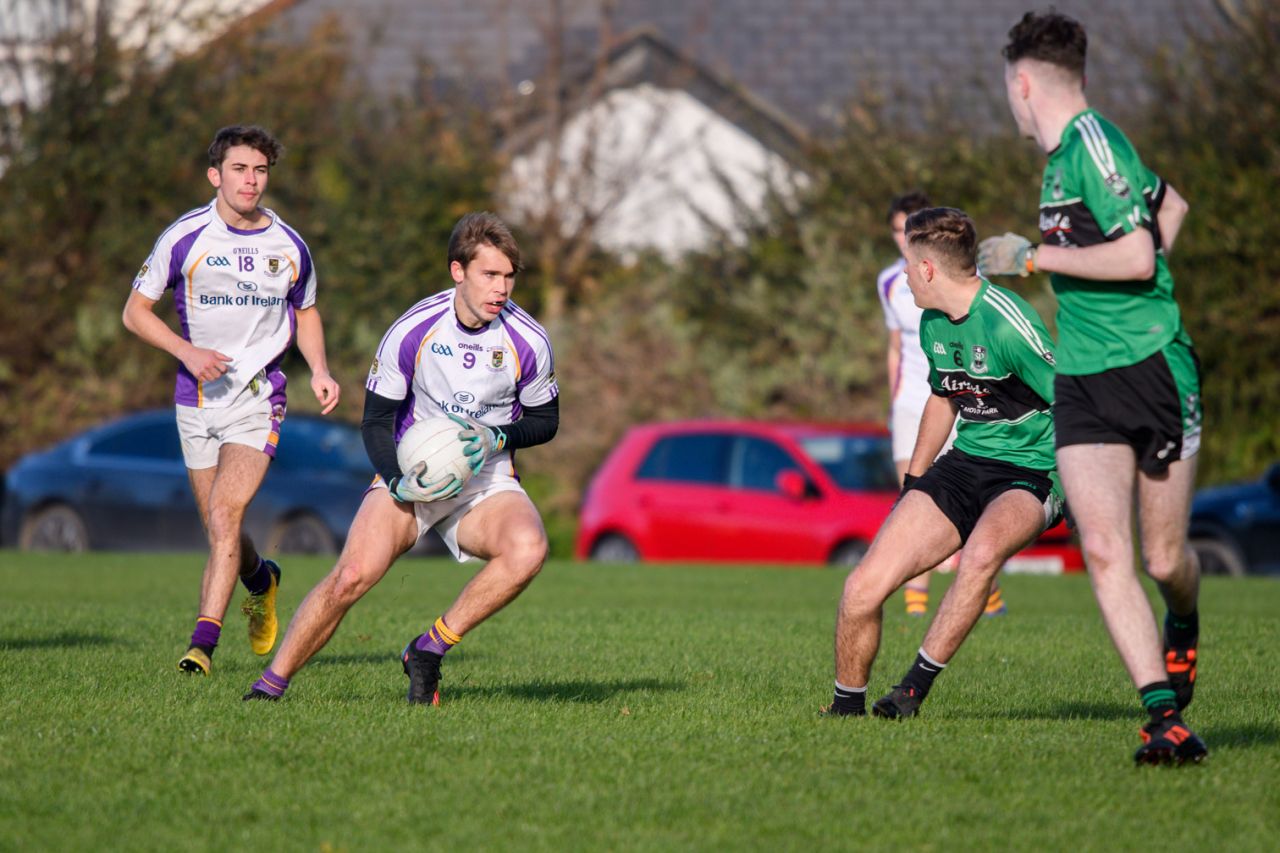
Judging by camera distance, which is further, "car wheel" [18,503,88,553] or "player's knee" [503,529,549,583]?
"car wheel" [18,503,88,553]

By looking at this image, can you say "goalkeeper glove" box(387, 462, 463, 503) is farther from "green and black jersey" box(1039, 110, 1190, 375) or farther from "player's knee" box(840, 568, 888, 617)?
"green and black jersey" box(1039, 110, 1190, 375)

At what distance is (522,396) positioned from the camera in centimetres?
765

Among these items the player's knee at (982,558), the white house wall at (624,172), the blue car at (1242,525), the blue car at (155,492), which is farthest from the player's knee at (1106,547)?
the white house wall at (624,172)

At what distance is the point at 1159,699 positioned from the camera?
19.6 feet

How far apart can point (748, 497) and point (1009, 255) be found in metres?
12.1

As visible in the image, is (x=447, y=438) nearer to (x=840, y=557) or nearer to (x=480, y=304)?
(x=480, y=304)

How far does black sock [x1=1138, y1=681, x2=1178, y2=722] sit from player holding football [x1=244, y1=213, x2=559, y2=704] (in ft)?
8.34

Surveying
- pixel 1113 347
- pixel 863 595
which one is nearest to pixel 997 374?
pixel 863 595

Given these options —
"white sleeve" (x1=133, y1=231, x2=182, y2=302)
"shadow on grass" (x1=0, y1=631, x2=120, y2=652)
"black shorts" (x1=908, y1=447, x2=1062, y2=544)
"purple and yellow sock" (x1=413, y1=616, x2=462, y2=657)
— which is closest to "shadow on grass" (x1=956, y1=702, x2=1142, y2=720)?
"black shorts" (x1=908, y1=447, x2=1062, y2=544)

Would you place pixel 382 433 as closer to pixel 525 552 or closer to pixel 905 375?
pixel 525 552

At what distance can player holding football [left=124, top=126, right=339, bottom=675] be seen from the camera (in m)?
8.81

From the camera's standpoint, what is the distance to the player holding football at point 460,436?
734cm

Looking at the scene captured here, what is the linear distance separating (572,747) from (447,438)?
1.35 meters

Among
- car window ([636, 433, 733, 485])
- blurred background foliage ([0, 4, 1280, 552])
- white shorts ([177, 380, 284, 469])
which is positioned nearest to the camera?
white shorts ([177, 380, 284, 469])
